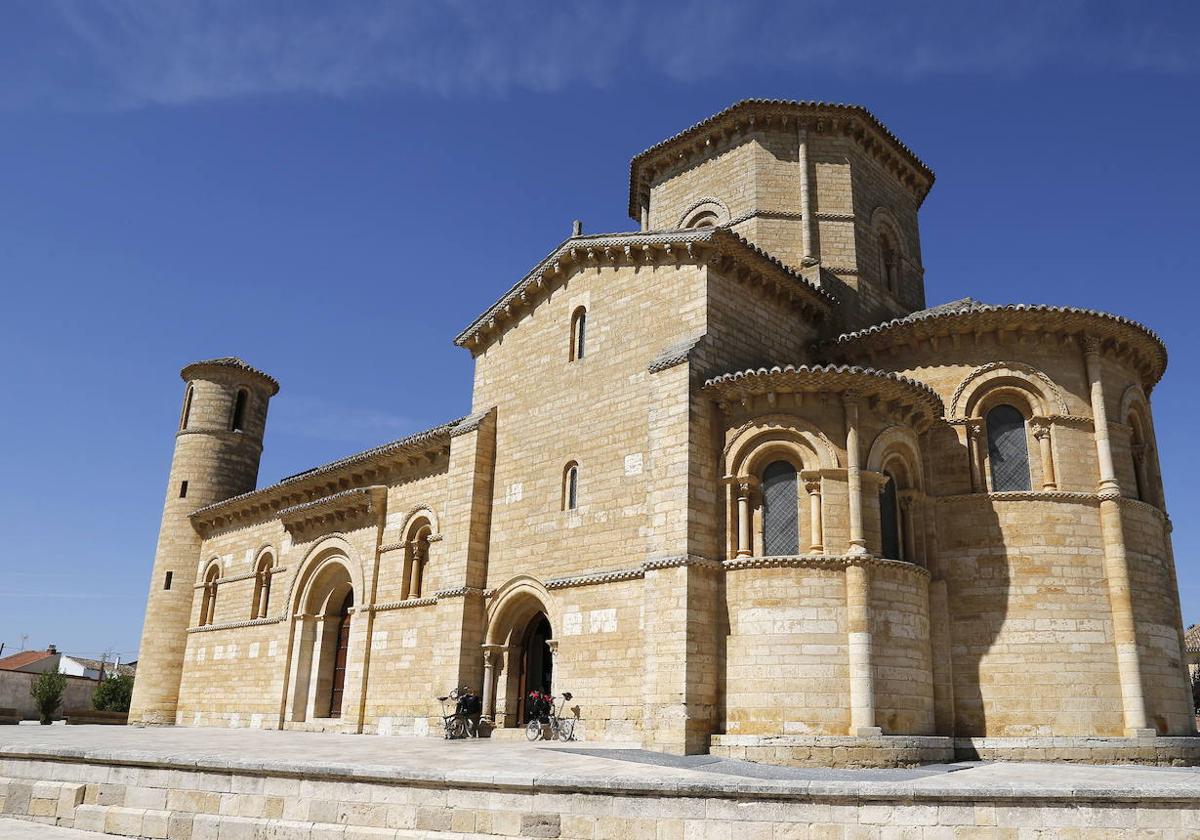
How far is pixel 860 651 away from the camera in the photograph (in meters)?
13.6

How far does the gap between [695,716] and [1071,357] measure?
955cm

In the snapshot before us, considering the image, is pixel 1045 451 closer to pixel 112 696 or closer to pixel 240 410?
pixel 240 410

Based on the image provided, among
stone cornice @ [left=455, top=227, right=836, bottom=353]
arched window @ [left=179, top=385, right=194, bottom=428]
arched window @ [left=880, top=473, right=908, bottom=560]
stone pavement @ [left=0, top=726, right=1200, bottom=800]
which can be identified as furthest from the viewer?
arched window @ [left=179, top=385, right=194, bottom=428]

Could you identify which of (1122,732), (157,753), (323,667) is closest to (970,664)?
(1122,732)

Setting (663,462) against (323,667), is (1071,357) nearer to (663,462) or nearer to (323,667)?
(663,462)

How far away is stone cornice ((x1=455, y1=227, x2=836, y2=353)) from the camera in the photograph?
16641 mm

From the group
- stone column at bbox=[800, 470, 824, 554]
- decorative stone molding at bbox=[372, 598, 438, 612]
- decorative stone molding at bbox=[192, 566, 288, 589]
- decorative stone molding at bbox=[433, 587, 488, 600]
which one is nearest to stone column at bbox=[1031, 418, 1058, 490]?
stone column at bbox=[800, 470, 824, 554]

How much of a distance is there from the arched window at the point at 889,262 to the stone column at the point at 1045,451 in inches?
276

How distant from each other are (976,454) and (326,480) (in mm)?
16386

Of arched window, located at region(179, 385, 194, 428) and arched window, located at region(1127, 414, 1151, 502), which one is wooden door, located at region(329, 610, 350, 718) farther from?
arched window, located at region(1127, 414, 1151, 502)

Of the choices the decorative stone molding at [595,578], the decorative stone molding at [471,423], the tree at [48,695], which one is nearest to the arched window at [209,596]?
the tree at [48,695]

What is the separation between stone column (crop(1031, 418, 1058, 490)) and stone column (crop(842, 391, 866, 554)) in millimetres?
3910

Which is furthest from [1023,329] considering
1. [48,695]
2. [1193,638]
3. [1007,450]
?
[1193,638]

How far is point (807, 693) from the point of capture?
13453mm
